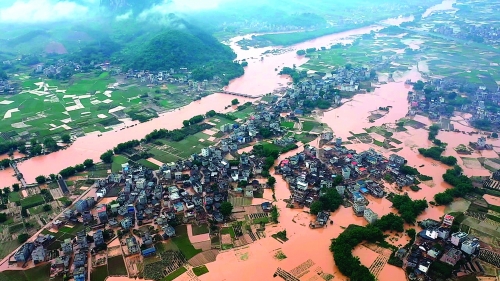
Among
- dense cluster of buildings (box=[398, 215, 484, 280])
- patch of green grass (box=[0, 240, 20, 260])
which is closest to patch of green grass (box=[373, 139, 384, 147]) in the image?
dense cluster of buildings (box=[398, 215, 484, 280])

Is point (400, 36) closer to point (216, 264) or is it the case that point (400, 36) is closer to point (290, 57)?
point (290, 57)

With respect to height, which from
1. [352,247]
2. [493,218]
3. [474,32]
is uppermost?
[352,247]

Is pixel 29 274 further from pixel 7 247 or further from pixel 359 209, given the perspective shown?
pixel 359 209

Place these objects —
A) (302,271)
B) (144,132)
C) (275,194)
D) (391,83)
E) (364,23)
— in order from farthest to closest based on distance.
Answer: (364,23)
(391,83)
(144,132)
(275,194)
(302,271)

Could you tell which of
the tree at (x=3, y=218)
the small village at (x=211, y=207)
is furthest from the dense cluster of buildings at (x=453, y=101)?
the tree at (x=3, y=218)

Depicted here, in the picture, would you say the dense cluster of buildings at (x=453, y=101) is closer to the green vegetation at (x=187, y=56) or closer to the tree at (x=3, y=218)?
the green vegetation at (x=187, y=56)

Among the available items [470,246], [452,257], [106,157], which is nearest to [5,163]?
[106,157]

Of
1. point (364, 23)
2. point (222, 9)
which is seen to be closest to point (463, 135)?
point (364, 23)
